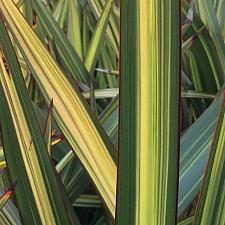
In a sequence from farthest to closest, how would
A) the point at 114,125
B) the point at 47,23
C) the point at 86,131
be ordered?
the point at 47,23, the point at 114,125, the point at 86,131

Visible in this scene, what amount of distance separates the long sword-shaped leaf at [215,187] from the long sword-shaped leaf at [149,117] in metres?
0.03

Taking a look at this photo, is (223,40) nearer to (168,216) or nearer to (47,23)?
(47,23)

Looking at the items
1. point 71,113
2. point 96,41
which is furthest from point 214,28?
point 71,113

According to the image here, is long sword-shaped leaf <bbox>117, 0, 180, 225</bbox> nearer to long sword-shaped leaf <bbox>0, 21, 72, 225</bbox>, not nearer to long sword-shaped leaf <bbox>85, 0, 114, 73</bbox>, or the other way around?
long sword-shaped leaf <bbox>0, 21, 72, 225</bbox>

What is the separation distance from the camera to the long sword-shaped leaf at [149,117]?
1.24 ft

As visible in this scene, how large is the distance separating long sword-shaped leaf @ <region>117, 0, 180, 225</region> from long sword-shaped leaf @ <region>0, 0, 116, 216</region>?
0.29ft

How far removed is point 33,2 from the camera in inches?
38.5

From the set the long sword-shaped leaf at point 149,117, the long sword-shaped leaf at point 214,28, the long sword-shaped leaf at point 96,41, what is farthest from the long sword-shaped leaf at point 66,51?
the long sword-shaped leaf at point 149,117

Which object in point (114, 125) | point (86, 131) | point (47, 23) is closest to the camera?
point (86, 131)

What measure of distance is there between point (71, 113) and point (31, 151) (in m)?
0.07

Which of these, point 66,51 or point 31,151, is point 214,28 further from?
point 31,151

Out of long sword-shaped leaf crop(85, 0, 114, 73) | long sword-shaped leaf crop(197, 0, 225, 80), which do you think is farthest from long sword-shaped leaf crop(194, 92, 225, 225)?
long sword-shaped leaf crop(85, 0, 114, 73)

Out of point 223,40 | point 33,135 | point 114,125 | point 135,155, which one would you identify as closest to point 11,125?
point 33,135

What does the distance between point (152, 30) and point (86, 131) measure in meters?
0.16
